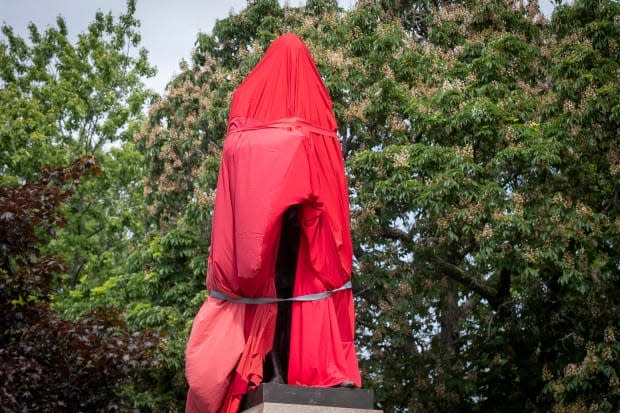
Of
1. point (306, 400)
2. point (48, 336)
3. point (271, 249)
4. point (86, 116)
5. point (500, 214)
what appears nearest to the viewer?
point (306, 400)

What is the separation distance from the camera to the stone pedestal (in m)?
5.93

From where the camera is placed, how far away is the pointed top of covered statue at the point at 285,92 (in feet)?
22.5

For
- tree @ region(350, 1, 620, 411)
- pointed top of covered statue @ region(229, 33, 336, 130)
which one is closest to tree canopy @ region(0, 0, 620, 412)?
tree @ region(350, 1, 620, 411)

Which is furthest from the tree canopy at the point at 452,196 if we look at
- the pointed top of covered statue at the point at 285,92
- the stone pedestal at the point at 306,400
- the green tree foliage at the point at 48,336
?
the stone pedestal at the point at 306,400

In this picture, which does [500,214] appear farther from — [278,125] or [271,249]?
[271,249]

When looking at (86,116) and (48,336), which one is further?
(86,116)

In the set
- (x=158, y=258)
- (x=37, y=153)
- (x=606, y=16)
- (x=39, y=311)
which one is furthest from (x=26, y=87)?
(x=606, y=16)

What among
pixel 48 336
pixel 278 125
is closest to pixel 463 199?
pixel 48 336

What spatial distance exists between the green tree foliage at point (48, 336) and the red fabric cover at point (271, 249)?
182 inches

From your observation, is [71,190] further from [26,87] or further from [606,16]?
[26,87]

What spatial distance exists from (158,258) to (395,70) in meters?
4.56

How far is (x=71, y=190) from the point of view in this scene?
11.6 metres

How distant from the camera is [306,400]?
6012 mm

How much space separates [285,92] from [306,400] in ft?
7.18
